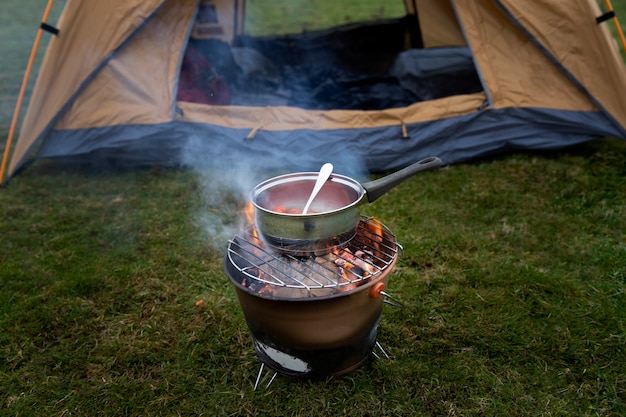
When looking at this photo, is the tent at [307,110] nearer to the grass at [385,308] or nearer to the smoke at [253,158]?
the smoke at [253,158]

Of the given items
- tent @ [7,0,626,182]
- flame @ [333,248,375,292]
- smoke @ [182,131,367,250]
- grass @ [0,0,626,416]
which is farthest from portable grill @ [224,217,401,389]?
tent @ [7,0,626,182]

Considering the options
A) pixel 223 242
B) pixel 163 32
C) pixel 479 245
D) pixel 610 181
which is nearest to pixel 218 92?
pixel 163 32

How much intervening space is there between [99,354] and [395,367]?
4.88ft

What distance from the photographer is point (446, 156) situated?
432 cm

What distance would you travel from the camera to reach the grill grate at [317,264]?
197cm

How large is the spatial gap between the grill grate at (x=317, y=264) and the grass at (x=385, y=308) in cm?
57

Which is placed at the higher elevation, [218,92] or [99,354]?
[218,92]

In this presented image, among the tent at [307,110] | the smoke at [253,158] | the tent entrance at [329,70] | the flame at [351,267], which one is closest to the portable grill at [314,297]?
the flame at [351,267]

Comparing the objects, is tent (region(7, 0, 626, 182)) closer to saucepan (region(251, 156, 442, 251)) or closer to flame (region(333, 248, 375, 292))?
saucepan (region(251, 156, 442, 251))

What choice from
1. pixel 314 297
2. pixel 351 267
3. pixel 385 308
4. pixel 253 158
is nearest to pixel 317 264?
pixel 351 267

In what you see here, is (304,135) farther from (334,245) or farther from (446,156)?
(334,245)

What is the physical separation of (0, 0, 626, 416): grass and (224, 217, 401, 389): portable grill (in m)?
0.22

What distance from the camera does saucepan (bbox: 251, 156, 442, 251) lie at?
1.89m

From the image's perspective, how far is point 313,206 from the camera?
225 centimetres
